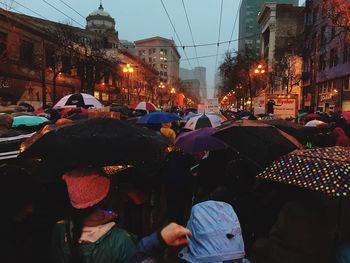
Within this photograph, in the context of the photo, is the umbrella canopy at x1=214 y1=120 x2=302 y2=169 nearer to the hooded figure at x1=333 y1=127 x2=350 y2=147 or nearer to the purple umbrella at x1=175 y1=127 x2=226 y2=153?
the purple umbrella at x1=175 y1=127 x2=226 y2=153

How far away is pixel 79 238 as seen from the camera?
2.52 metres

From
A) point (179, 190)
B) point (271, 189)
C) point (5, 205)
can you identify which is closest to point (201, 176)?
point (179, 190)

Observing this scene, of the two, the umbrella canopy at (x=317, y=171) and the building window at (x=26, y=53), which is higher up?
the building window at (x=26, y=53)

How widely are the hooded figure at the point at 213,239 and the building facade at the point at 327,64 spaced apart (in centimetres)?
3223

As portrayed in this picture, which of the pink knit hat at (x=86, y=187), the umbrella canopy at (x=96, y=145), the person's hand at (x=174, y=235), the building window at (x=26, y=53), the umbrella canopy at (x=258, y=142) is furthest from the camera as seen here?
the building window at (x=26, y=53)

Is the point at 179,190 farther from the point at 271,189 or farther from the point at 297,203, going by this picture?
the point at 297,203

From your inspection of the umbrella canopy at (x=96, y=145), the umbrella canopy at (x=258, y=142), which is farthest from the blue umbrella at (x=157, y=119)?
the umbrella canopy at (x=96, y=145)

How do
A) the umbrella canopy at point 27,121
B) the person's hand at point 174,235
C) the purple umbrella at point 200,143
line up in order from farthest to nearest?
the umbrella canopy at point 27,121 → the purple umbrella at point 200,143 → the person's hand at point 174,235

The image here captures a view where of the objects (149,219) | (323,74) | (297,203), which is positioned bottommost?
(149,219)

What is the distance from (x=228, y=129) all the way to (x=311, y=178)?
1.83 metres

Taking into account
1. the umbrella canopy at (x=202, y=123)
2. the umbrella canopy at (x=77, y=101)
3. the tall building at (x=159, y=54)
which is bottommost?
the umbrella canopy at (x=202, y=123)

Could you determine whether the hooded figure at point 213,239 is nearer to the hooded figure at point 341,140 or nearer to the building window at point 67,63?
the hooded figure at point 341,140

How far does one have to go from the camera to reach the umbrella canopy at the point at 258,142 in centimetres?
377

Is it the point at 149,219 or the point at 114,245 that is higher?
the point at 114,245
